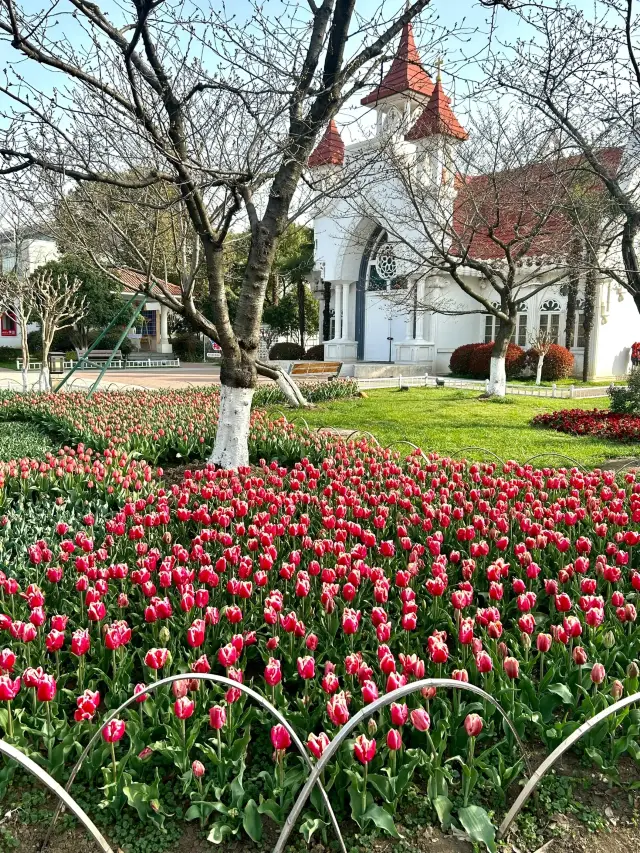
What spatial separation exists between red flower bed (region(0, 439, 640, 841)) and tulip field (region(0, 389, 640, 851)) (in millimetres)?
12

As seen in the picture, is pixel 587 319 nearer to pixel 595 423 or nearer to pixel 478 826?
pixel 595 423

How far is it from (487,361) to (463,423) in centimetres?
1347

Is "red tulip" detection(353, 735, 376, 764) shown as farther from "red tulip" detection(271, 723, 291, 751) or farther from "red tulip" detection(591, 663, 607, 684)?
"red tulip" detection(591, 663, 607, 684)

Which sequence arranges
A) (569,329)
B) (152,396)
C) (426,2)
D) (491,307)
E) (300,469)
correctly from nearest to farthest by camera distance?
(300,469) → (426,2) → (152,396) → (491,307) → (569,329)

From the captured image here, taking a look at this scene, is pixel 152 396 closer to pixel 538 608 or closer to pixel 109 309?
pixel 538 608

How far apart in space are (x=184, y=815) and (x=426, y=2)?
7.20 metres

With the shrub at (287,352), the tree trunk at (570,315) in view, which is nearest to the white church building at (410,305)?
the tree trunk at (570,315)

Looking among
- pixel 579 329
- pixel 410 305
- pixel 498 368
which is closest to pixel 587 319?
pixel 579 329

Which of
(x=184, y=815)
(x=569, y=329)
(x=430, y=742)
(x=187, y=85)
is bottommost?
(x=184, y=815)

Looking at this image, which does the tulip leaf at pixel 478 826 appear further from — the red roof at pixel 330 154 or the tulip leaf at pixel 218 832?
the red roof at pixel 330 154

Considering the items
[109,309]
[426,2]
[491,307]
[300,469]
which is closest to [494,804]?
[300,469]

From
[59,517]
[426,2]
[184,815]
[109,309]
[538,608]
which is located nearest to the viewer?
[184,815]

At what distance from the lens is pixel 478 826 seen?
233cm

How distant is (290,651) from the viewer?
10.5ft
